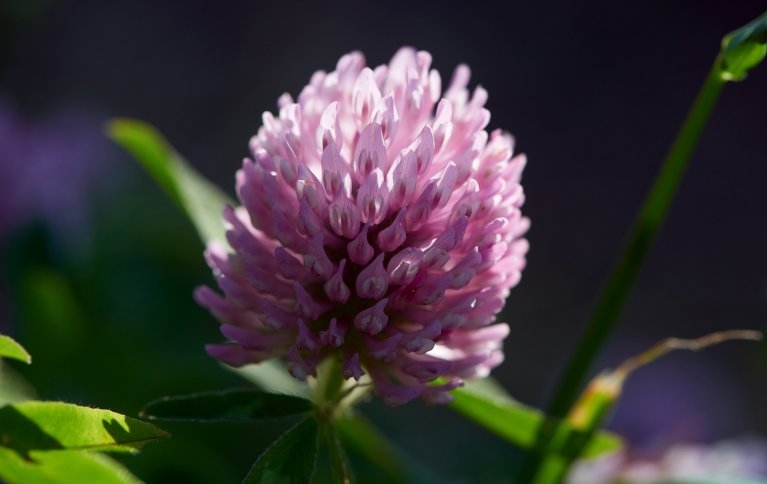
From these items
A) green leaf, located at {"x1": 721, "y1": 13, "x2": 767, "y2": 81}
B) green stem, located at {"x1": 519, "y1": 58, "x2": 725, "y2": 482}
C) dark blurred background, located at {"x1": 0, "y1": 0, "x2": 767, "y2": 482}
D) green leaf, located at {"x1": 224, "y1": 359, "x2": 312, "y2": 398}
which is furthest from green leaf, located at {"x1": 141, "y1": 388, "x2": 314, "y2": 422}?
dark blurred background, located at {"x1": 0, "y1": 0, "x2": 767, "y2": 482}

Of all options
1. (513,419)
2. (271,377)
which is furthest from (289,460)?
(271,377)

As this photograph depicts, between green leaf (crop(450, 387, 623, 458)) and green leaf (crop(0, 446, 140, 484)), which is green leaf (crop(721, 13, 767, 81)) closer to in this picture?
green leaf (crop(450, 387, 623, 458))

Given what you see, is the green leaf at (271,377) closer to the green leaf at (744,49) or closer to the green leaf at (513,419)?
the green leaf at (513,419)

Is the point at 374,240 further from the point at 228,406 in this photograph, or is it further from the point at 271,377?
the point at 271,377

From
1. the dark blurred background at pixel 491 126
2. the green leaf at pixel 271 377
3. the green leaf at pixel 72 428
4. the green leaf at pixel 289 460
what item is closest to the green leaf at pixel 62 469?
the green leaf at pixel 72 428

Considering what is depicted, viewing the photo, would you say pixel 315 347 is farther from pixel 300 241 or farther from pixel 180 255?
pixel 180 255

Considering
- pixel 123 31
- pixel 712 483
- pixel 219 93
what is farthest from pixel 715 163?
pixel 712 483
